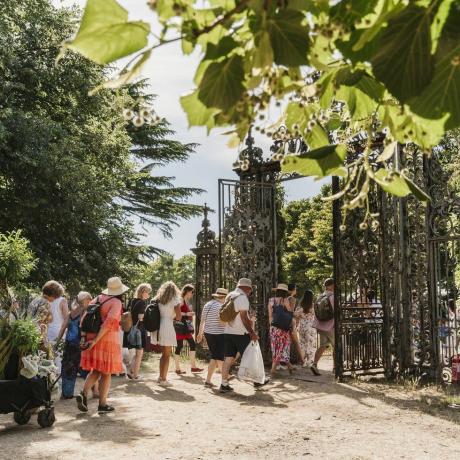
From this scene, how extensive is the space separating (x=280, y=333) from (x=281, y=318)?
1.11 ft

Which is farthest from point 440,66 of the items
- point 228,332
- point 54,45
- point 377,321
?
point 54,45

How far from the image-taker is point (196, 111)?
4.33ft

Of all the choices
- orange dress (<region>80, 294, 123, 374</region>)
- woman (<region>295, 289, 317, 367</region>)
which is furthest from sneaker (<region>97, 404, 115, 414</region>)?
woman (<region>295, 289, 317, 367</region>)

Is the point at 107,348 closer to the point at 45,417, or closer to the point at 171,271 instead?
the point at 45,417

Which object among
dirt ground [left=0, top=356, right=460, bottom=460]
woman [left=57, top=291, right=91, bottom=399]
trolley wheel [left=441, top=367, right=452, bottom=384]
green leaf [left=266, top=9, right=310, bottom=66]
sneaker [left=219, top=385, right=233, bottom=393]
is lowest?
dirt ground [left=0, top=356, right=460, bottom=460]

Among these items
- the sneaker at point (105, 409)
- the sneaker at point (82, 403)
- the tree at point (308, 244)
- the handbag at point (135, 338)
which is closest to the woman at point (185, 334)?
the handbag at point (135, 338)

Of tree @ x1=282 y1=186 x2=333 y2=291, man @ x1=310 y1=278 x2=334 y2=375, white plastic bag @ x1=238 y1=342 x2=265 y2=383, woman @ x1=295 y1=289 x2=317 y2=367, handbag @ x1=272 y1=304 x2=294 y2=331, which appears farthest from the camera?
tree @ x1=282 y1=186 x2=333 y2=291

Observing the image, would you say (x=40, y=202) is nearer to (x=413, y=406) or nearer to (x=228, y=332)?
(x=228, y=332)

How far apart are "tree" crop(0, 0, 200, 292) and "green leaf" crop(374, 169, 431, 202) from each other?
15717mm

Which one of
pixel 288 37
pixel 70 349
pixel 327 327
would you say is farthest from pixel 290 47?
pixel 327 327

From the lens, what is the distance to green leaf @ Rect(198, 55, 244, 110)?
1.14 metres

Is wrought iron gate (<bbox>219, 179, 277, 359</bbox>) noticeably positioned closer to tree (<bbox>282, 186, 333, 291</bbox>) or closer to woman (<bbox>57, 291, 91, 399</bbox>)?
woman (<bbox>57, 291, 91, 399</bbox>)

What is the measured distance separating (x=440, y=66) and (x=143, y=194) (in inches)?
1256

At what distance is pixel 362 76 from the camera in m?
1.35
